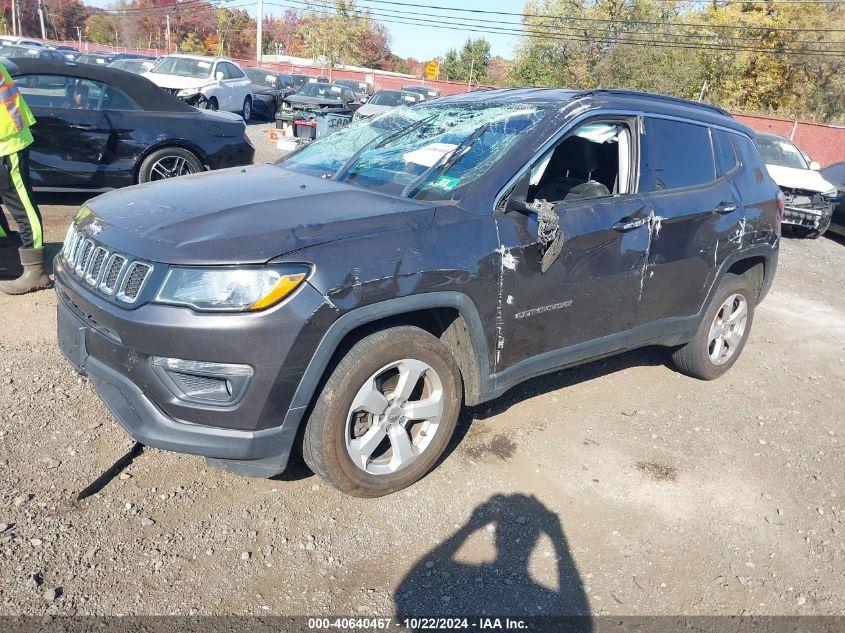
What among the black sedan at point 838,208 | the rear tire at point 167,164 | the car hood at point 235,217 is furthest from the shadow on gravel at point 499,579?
the black sedan at point 838,208

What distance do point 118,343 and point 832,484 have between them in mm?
3719

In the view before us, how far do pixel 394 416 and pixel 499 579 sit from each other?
2.70ft

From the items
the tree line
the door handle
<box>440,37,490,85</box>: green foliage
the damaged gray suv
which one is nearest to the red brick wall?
the tree line

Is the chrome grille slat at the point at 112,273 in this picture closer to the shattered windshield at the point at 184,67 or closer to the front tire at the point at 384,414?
the front tire at the point at 384,414

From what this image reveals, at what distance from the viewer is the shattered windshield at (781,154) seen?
41.0 feet

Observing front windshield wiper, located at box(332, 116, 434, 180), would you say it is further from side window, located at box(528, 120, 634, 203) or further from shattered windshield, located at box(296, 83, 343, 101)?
shattered windshield, located at box(296, 83, 343, 101)

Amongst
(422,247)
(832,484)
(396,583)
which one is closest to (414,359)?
(422,247)

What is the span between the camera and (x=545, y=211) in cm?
334

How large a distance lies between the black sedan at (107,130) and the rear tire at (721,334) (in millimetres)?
5648

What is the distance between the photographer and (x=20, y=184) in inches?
201

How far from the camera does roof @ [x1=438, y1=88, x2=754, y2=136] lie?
12.6 feet

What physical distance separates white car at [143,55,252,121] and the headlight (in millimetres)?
15873

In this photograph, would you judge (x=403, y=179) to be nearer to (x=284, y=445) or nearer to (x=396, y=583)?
(x=284, y=445)

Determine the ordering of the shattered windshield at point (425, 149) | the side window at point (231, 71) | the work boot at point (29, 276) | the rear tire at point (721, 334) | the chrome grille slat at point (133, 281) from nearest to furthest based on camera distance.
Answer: the chrome grille slat at point (133, 281) < the shattered windshield at point (425, 149) < the rear tire at point (721, 334) < the work boot at point (29, 276) < the side window at point (231, 71)
